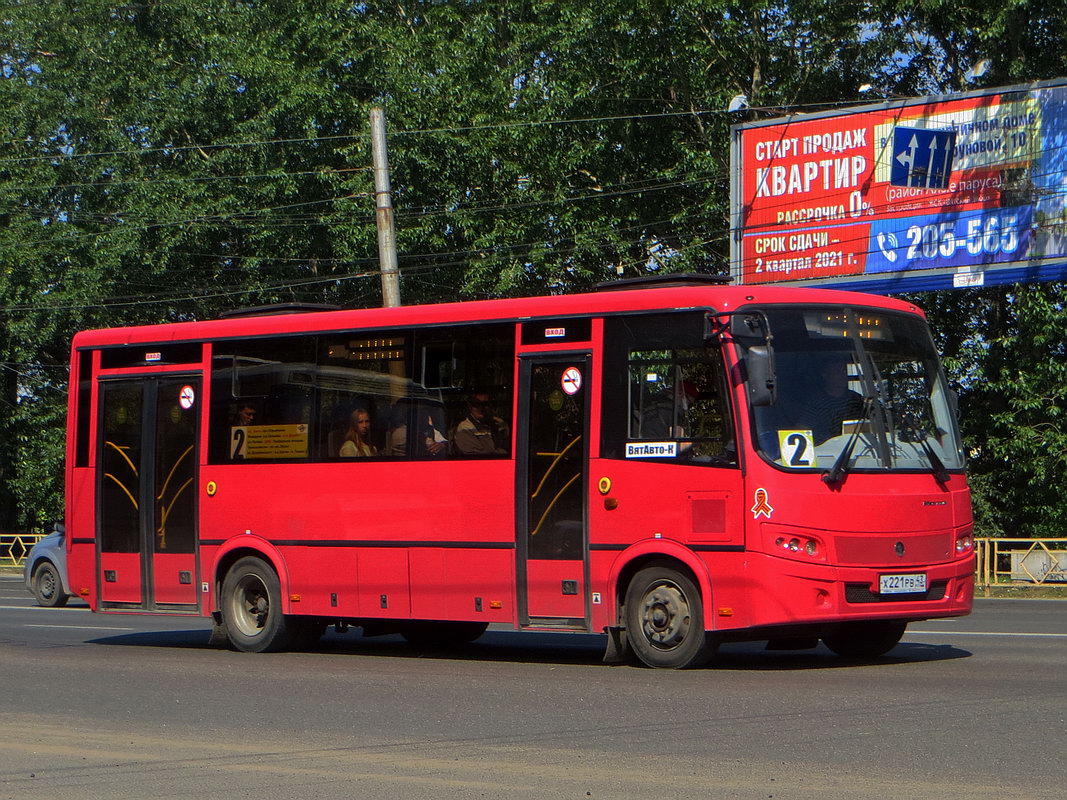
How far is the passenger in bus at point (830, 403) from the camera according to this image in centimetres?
1248

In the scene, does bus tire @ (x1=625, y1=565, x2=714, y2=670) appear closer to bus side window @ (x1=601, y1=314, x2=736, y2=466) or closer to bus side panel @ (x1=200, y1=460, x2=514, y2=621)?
bus side window @ (x1=601, y1=314, x2=736, y2=466)

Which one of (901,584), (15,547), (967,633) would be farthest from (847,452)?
(15,547)

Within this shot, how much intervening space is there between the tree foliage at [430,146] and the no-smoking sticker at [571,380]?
19.1m

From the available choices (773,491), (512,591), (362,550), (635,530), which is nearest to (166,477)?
(362,550)

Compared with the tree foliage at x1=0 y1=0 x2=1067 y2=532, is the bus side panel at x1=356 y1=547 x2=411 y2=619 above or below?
below

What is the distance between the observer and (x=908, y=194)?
29359 mm

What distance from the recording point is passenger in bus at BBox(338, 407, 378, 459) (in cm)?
1473

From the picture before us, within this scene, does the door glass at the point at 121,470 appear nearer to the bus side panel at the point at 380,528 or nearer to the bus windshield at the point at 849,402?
the bus side panel at the point at 380,528

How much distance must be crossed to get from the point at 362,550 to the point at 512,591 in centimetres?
176

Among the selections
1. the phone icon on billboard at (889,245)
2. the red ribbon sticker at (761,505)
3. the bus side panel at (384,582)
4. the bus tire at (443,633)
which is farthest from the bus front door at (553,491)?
the phone icon on billboard at (889,245)

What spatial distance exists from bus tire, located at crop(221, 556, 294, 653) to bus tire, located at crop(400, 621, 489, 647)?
1.30 metres

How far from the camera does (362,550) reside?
1472 centimetres

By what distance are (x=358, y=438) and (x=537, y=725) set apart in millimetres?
5559

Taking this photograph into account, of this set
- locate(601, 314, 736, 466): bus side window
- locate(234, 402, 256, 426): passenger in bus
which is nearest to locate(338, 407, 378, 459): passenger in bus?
locate(234, 402, 256, 426): passenger in bus
